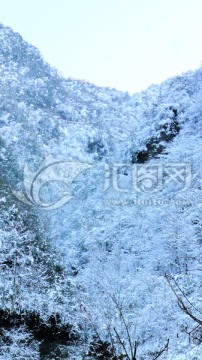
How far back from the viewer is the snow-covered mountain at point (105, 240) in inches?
450

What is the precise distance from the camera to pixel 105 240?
58.1 feet

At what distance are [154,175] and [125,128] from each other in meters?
27.4

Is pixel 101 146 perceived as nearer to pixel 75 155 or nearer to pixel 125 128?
pixel 75 155

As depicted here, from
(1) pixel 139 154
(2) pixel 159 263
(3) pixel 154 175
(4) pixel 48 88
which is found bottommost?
(2) pixel 159 263

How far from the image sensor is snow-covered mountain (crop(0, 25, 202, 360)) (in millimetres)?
11422

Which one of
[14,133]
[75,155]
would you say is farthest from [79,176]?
[14,133]

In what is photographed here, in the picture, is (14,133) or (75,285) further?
(14,133)

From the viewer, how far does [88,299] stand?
14492mm

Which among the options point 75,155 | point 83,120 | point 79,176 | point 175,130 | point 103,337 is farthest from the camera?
point 83,120

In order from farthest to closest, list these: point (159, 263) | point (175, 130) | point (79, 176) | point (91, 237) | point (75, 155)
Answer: point (75, 155) → point (79, 176) → point (175, 130) → point (91, 237) → point (159, 263)

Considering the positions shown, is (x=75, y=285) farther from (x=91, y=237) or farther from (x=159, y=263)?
(x=159, y=263)

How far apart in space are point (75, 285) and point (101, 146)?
20.4 metres

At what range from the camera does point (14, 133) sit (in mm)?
34688

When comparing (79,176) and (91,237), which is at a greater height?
(79,176)
